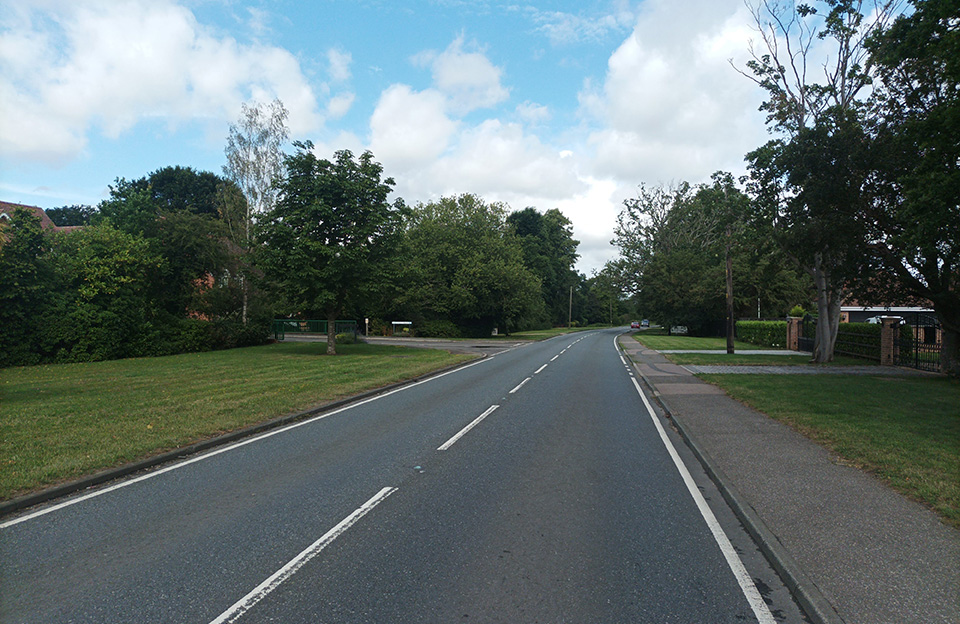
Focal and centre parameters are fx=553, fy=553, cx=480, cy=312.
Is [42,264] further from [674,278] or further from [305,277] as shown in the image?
[674,278]

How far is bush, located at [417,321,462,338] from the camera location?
5147 centimetres

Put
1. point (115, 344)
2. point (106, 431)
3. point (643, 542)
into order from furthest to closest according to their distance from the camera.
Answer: point (115, 344) < point (106, 431) < point (643, 542)

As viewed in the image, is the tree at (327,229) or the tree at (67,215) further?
the tree at (67,215)

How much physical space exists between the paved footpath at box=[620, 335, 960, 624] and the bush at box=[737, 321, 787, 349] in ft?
102

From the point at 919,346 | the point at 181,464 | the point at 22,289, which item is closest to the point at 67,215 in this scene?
the point at 22,289

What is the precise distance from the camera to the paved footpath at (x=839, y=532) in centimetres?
365

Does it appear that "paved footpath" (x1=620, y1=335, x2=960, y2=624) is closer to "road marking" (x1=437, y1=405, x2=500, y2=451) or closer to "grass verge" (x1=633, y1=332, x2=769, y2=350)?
"road marking" (x1=437, y1=405, x2=500, y2=451)

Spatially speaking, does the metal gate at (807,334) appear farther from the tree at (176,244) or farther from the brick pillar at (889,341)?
the tree at (176,244)

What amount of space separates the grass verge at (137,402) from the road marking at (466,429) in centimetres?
383

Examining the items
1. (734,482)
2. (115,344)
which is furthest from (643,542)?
(115,344)

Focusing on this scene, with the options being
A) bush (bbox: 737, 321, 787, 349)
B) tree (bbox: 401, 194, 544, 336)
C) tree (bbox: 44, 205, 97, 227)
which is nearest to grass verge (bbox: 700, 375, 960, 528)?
bush (bbox: 737, 321, 787, 349)

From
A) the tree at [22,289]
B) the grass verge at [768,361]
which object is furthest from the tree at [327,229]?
the grass verge at [768,361]

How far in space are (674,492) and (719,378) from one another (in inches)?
495

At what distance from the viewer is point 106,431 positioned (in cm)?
891
